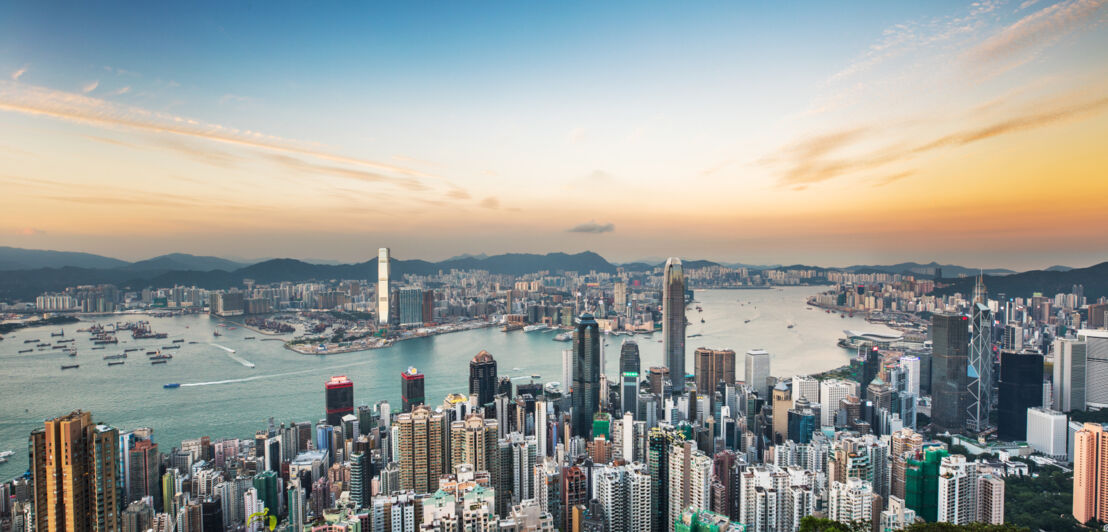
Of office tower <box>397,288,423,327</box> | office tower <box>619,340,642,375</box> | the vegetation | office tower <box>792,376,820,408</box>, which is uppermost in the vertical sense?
office tower <box>397,288,423,327</box>

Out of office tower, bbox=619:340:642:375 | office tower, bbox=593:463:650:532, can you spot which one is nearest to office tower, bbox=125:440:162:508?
office tower, bbox=593:463:650:532

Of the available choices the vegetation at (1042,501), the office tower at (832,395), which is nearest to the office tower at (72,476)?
the vegetation at (1042,501)

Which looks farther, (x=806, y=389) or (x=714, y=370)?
(x=714, y=370)

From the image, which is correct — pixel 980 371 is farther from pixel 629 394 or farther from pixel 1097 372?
pixel 629 394

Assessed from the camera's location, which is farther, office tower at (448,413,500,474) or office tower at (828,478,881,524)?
office tower at (448,413,500,474)

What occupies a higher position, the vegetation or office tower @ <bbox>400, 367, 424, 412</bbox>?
office tower @ <bbox>400, 367, 424, 412</bbox>

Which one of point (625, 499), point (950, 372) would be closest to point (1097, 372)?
point (950, 372)

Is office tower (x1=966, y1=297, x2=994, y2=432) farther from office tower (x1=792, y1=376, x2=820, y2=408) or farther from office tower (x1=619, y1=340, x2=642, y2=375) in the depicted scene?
office tower (x1=619, y1=340, x2=642, y2=375)
